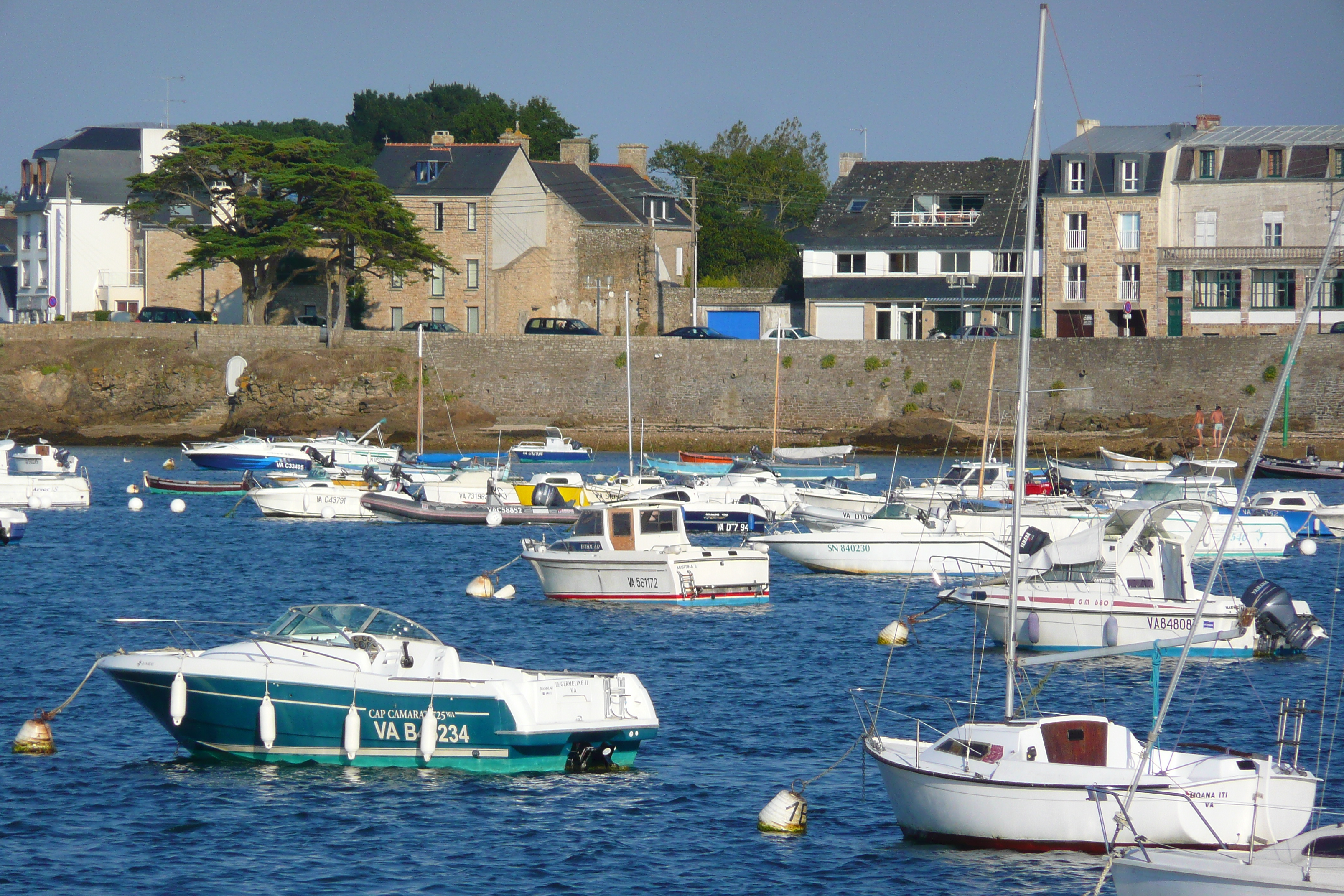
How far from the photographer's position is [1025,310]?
16062 millimetres

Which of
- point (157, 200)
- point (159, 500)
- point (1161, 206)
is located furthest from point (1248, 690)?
point (157, 200)

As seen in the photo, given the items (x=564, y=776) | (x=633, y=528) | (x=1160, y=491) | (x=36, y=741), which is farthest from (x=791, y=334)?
(x=36, y=741)

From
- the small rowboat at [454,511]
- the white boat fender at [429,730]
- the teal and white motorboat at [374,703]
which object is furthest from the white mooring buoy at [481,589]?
the white boat fender at [429,730]

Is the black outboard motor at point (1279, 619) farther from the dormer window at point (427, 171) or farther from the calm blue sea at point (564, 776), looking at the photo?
the dormer window at point (427, 171)

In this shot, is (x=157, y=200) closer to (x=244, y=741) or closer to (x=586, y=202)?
(x=586, y=202)

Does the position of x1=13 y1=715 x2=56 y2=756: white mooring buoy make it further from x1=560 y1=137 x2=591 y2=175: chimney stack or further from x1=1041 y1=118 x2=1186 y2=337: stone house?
x1=560 y1=137 x2=591 y2=175: chimney stack

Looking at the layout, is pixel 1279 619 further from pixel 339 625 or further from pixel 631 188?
pixel 631 188

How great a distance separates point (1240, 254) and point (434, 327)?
36997 millimetres

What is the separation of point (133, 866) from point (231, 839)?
3.10ft

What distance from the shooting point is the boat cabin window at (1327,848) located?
35.3 feet

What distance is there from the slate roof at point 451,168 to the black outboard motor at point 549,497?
116 feet

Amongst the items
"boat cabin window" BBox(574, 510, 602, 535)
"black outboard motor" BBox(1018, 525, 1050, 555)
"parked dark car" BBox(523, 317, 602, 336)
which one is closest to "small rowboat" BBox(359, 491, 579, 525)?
"boat cabin window" BBox(574, 510, 602, 535)

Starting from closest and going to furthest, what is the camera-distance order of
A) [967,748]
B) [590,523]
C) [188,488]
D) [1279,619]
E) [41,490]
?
[967,748] < [1279,619] < [590,523] < [41,490] < [188,488]

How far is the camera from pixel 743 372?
68250 millimetres
